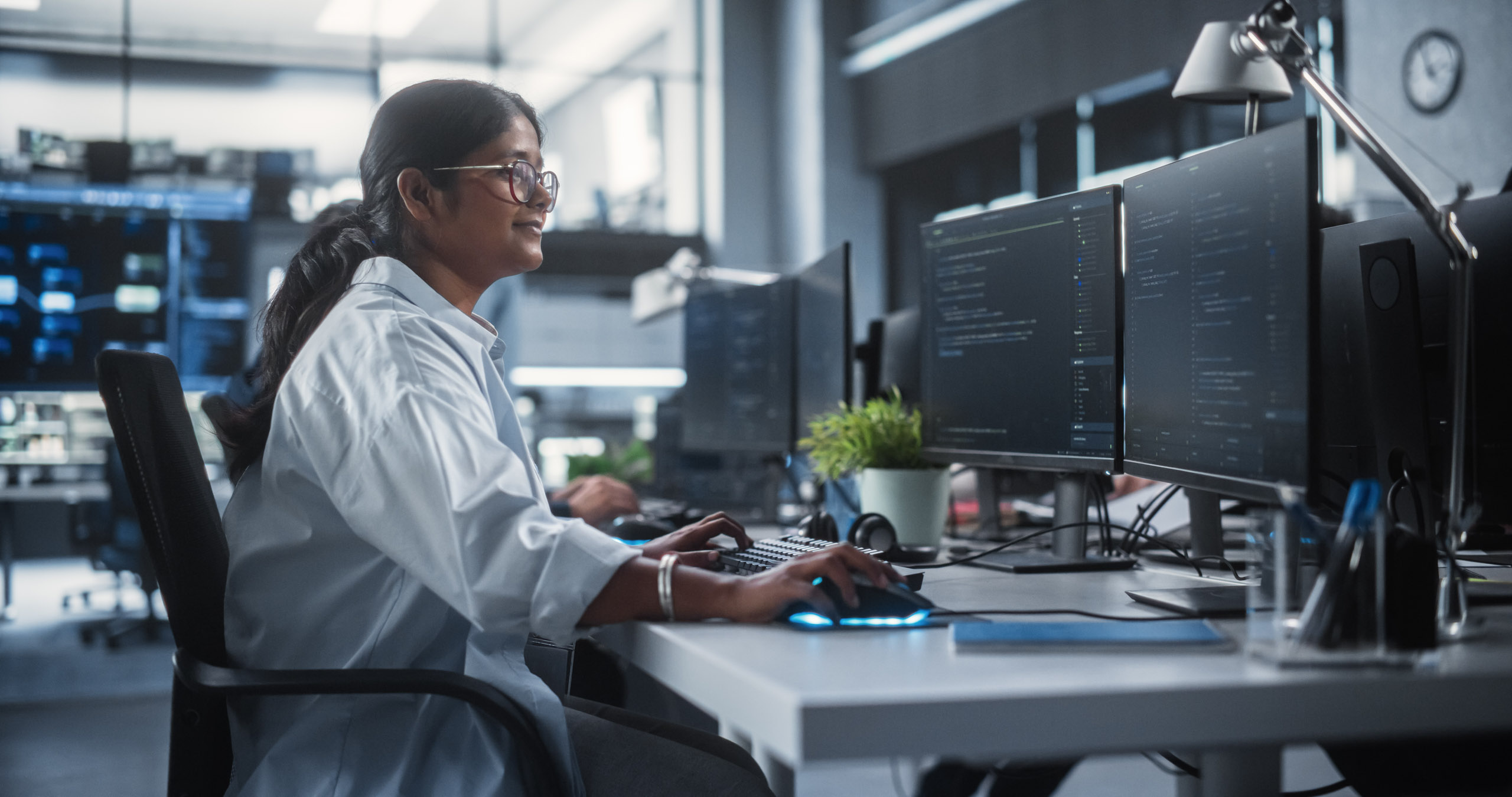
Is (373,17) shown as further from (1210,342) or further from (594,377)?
(1210,342)

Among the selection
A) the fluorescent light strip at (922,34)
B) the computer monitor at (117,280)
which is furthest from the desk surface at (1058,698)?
the computer monitor at (117,280)

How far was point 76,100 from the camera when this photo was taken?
6305 millimetres

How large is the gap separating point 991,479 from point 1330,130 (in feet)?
10.7

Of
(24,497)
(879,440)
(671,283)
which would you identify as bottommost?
(24,497)

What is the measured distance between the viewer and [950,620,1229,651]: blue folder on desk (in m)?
0.92

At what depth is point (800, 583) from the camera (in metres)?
1.03

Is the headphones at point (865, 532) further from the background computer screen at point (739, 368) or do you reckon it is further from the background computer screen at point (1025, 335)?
the background computer screen at point (739, 368)

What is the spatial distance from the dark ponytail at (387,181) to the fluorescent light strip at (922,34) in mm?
4869

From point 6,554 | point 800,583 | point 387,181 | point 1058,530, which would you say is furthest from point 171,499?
point 6,554

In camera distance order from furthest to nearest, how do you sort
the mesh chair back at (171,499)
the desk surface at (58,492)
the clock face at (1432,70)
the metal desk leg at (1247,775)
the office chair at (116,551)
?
the desk surface at (58,492) → the office chair at (116,551) → the clock face at (1432,70) → the mesh chair back at (171,499) → the metal desk leg at (1247,775)

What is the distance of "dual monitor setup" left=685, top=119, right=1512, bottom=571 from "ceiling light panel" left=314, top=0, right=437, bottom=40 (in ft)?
19.8

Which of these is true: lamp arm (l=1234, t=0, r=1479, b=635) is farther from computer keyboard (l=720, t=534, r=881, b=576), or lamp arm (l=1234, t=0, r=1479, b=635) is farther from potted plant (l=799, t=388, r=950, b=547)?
potted plant (l=799, t=388, r=950, b=547)

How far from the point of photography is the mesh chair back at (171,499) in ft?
3.86

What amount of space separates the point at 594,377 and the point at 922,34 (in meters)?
2.91
